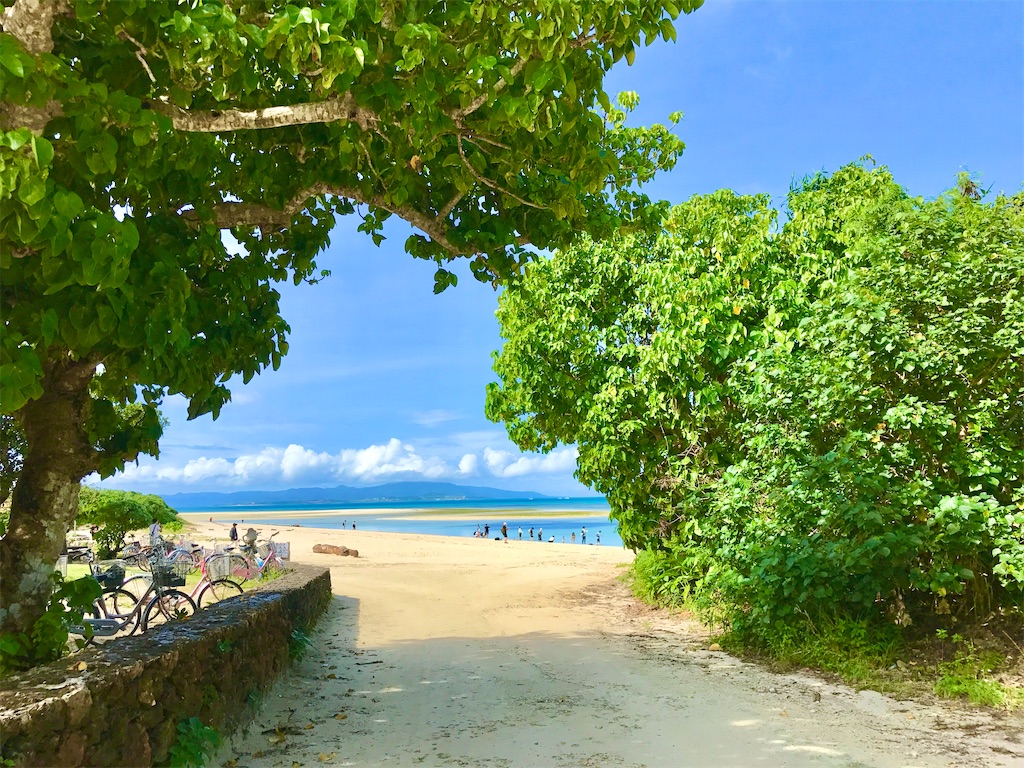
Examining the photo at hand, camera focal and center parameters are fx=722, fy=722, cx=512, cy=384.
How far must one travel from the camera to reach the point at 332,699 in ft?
24.4

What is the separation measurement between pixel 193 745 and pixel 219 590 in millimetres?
7684

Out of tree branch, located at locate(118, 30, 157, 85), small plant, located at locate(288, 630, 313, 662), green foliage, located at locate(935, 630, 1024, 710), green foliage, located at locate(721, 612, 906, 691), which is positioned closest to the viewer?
tree branch, located at locate(118, 30, 157, 85)

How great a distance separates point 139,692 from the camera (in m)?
4.63

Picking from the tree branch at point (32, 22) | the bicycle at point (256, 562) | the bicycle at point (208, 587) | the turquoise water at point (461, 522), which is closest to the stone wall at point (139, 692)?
the bicycle at point (208, 587)

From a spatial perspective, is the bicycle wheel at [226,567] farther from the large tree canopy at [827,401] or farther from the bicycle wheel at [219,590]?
the large tree canopy at [827,401]

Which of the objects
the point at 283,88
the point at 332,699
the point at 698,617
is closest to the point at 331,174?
the point at 283,88

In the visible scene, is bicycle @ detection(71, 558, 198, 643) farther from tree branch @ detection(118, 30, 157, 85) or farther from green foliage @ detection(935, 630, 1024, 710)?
green foliage @ detection(935, 630, 1024, 710)

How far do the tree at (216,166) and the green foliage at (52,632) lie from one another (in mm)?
139

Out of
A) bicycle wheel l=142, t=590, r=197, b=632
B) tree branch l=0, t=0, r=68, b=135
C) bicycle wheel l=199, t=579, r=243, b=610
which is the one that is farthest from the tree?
bicycle wheel l=199, t=579, r=243, b=610

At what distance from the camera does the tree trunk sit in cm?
543

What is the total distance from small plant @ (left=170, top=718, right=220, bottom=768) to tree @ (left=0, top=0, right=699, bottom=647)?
1537 millimetres

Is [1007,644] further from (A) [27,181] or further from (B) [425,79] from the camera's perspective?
(A) [27,181]

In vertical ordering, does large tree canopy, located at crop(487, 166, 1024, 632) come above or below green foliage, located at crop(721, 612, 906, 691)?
above

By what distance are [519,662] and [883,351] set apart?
18.3 ft
